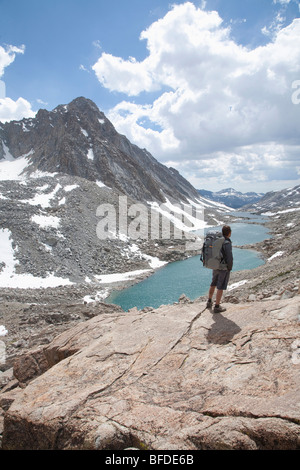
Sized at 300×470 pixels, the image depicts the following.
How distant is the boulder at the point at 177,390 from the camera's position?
398 centimetres

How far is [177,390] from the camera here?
525 cm

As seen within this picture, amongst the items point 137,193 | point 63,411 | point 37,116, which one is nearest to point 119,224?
point 137,193

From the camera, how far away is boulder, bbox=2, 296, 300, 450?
3984mm

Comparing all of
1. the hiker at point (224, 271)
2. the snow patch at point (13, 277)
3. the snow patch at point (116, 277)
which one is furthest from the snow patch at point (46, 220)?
the hiker at point (224, 271)

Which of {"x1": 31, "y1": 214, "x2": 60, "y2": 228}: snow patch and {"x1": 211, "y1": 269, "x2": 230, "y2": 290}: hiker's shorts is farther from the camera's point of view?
{"x1": 31, "y1": 214, "x2": 60, "y2": 228}: snow patch

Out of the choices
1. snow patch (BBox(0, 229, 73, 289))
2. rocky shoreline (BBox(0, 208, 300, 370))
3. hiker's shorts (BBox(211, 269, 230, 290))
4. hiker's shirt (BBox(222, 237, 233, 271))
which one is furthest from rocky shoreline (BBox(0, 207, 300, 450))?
hiker's shirt (BBox(222, 237, 233, 271))

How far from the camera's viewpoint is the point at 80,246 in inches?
1786

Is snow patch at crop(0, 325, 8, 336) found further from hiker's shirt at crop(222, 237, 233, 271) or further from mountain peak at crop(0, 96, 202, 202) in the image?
mountain peak at crop(0, 96, 202, 202)

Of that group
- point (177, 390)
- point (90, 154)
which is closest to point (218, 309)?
point (177, 390)

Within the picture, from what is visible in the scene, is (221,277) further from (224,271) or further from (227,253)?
(227,253)

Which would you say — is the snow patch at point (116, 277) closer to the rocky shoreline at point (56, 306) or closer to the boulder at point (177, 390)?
the rocky shoreline at point (56, 306)

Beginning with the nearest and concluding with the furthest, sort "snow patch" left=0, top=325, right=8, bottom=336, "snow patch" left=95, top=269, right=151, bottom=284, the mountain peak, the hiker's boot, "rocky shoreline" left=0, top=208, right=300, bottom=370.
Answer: the hiker's boot
"rocky shoreline" left=0, top=208, right=300, bottom=370
"snow patch" left=0, top=325, right=8, bottom=336
"snow patch" left=95, top=269, right=151, bottom=284
the mountain peak

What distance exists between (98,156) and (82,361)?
108 m

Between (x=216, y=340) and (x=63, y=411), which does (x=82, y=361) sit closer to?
(x=63, y=411)
